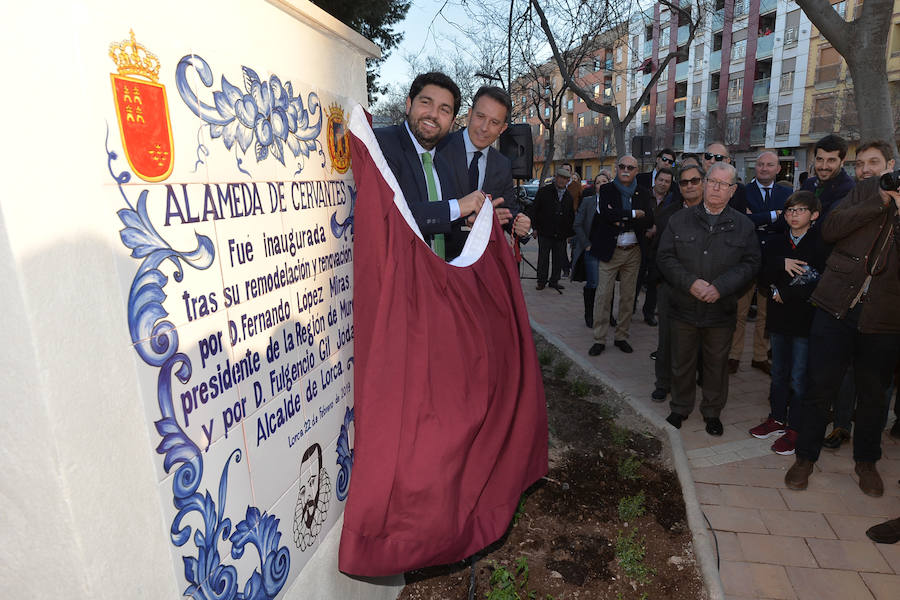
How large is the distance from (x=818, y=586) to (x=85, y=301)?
3.18 m

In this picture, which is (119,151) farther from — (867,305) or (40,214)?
(867,305)

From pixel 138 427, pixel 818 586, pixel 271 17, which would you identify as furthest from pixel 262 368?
pixel 818 586

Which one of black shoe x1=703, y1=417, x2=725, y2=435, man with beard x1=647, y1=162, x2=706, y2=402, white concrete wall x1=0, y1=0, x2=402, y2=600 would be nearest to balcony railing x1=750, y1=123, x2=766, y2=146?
man with beard x1=647, y1=162, x2=706, y2=402

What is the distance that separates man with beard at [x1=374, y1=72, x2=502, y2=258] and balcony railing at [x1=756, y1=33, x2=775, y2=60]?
38.6m

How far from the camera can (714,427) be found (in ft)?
13.5

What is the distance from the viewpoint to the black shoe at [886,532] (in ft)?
9.45

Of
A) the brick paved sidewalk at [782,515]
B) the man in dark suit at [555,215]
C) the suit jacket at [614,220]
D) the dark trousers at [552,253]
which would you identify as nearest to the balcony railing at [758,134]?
the man in dark suit at [555,215]

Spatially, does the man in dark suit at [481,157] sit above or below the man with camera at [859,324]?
above

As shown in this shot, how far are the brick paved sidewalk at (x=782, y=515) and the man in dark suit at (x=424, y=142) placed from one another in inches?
86.4

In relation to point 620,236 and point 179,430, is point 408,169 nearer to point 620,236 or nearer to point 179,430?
point 179,430

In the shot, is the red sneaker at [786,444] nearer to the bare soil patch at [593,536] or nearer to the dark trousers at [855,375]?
the dark trousers at [855,375]

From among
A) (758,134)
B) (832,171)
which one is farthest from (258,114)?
(758,134)

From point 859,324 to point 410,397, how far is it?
8.98 ft

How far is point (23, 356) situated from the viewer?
970 millimetres
